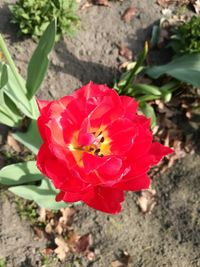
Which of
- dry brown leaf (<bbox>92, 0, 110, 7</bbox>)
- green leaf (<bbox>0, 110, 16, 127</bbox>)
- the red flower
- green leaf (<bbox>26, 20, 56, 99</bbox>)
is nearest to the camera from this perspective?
the red flower

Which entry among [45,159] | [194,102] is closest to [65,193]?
[45,159]

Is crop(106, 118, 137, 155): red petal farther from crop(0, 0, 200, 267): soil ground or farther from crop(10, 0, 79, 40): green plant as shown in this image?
crop(10, 0, 79, 40): green plant

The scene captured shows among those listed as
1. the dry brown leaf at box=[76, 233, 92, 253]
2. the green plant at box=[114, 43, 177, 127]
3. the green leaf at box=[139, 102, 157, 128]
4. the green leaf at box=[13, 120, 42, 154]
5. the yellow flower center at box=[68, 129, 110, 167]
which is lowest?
the dry brown leaf at box=[76, 233, 92, 253]

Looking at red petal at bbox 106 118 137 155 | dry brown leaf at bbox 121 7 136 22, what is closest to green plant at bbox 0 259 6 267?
red petal at bbox 106 118 137 155

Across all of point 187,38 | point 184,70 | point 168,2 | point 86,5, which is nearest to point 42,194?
point 184,70

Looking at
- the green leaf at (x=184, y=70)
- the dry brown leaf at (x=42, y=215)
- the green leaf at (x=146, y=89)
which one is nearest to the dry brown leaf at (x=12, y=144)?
the dry brown leaf at (x=42, y=215)

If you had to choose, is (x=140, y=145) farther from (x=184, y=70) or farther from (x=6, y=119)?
(x=184, y=70)

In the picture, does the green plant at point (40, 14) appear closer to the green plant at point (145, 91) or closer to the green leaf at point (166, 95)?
the green plant at point (145, 91)
